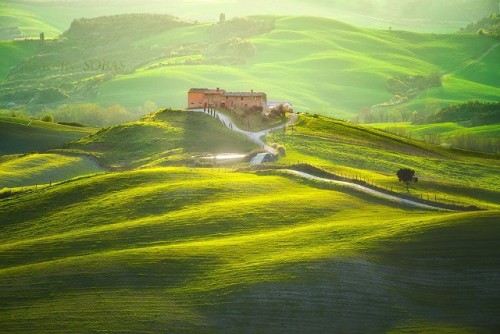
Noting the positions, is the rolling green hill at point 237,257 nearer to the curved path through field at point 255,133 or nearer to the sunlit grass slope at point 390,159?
the sunlit grass slope at point 390,159

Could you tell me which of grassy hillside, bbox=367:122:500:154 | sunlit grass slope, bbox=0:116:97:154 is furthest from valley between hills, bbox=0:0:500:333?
grassy hillside, bbox=367:122:500:154

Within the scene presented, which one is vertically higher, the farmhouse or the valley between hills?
the farmhouse

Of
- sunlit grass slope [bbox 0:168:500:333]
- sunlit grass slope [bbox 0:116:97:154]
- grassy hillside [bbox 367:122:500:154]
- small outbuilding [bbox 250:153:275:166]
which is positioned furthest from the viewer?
grassy hillside [bbox 367:122:500:154]

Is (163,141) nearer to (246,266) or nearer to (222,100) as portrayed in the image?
(222,100)

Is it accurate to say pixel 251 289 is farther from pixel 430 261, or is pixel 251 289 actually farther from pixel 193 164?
pixel 193 164

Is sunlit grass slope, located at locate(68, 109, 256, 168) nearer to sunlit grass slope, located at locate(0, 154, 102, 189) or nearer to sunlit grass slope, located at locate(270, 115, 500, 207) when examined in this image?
sunlit grass slope, located at locate(0, 154, 102, 189)

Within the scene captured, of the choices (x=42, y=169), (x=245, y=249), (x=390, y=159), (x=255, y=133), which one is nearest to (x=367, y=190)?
(x=245, y=249)

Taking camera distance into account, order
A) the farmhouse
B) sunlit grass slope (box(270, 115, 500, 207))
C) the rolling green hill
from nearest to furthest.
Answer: the rolling green hill, sunlit grass slope (box(270, 115, 500, 207)), the farmhouse

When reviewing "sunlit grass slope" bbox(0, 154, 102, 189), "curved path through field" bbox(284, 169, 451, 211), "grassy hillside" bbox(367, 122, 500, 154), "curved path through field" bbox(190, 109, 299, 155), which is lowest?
"grassy hillside" bbox(367, 122, 500, 154)
